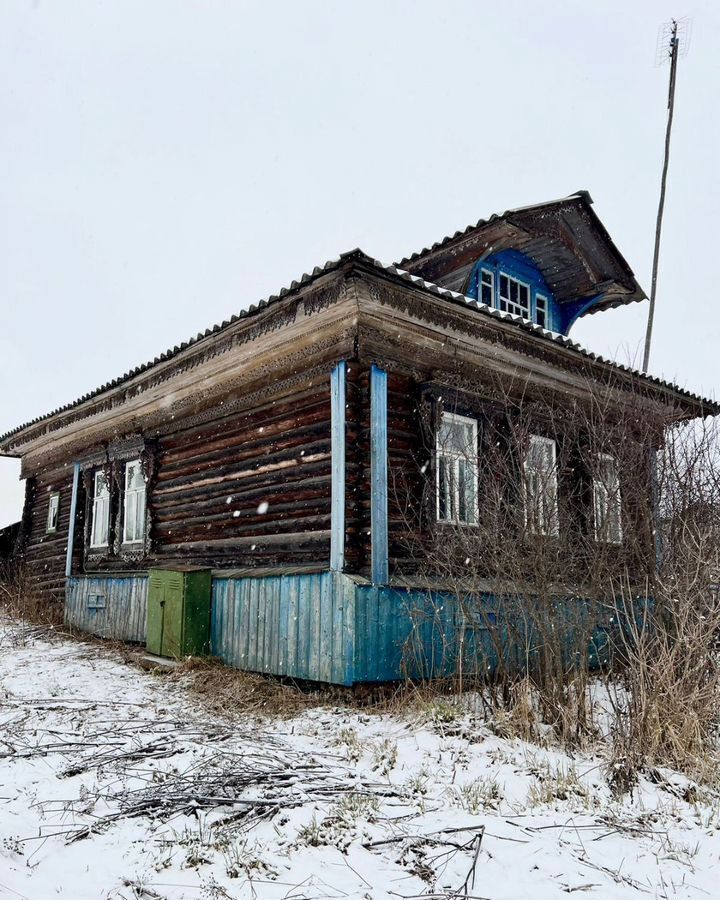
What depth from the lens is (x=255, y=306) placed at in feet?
27.5

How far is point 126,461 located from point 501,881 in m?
10.2

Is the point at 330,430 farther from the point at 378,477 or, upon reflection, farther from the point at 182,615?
the point at 182,615

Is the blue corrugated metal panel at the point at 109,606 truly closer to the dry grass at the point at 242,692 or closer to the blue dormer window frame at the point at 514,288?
the dry grass at the point at 242,692

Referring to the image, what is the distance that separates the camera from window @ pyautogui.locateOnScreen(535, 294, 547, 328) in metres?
12.8

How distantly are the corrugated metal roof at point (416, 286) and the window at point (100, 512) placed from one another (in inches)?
55.6

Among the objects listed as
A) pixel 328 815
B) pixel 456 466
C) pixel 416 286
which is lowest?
pixel 328 815

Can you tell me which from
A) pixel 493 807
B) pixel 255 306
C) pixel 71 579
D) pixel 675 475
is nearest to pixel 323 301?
pixel 255 306

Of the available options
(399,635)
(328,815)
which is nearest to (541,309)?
(399,635)

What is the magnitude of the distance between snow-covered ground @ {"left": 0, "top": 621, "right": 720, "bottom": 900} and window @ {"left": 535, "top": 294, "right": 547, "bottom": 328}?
815 centimetres

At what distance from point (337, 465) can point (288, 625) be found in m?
1.75

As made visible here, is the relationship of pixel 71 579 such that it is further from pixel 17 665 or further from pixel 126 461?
pixel 17 665

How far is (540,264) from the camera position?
12750 millimetres

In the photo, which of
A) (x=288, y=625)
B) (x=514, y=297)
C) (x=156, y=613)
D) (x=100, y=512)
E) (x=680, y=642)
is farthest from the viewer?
(x=100, y=512)

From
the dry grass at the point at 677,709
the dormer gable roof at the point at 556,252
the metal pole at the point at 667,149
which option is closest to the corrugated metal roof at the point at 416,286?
the dormer gable roof at the point at 556,252
